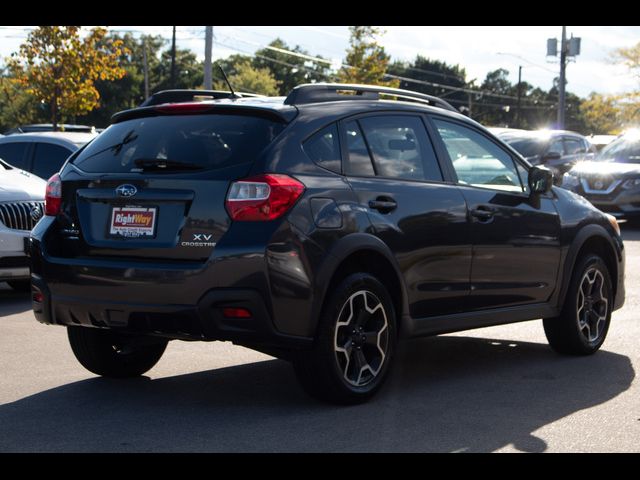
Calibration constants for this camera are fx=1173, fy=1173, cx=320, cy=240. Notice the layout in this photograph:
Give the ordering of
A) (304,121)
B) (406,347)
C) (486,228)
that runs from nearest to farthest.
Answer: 1. (304,121)
2. (486,228)
3. (406,347)

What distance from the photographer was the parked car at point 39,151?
1526 centimetres

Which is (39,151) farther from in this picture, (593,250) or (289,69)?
(289,69)

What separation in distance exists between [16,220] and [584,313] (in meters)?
5.44

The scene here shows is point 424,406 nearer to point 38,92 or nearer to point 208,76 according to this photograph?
point 38,92

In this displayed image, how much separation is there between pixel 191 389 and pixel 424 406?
142cm

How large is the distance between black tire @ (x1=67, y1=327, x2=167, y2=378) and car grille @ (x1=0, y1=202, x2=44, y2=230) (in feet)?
13.3

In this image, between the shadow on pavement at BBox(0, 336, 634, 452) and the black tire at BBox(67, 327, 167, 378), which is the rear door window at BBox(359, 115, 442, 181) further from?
the black tire at BBox(67, 327, 167, 378)

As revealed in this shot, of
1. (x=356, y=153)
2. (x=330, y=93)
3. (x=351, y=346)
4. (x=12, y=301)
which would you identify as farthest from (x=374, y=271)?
(x=12, y=301)

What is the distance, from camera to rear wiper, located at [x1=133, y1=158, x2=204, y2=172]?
6.23 m

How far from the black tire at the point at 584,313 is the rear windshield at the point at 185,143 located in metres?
2.96

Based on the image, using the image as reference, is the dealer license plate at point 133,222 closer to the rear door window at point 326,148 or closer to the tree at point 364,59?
the rear door window at point 326,148

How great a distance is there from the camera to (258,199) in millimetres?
5996
